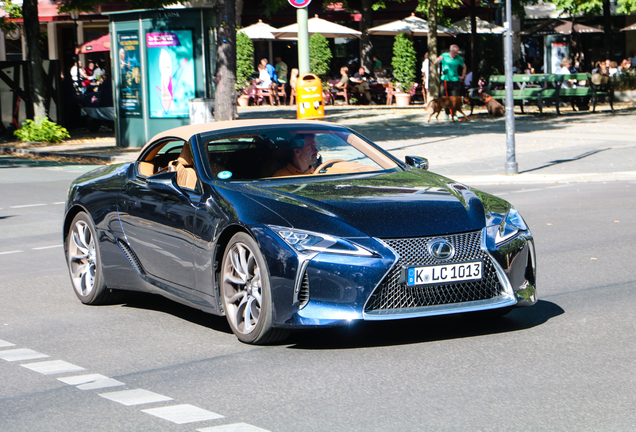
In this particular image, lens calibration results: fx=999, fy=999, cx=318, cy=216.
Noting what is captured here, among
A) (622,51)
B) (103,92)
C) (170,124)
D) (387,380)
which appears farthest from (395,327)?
(622,51)

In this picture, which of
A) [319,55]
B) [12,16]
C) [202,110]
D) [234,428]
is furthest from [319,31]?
[234,428]

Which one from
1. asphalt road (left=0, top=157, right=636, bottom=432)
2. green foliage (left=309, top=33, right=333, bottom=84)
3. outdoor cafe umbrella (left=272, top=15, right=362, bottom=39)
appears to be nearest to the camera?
asphalt road (left=0, top=157, right=636, bottom=432)

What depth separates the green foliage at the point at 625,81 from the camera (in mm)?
32750

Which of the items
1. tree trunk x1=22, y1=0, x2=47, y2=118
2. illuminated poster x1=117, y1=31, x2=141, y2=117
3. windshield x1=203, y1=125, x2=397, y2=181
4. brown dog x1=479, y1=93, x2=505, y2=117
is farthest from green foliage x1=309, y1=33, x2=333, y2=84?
windshield x1=203, y1=125, x2=397, y2=181

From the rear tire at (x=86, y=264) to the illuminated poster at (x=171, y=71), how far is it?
1434 cm

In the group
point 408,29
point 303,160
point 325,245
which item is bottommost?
point 325,245

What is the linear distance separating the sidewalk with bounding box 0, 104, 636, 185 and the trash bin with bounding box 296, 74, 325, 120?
4.84 ft

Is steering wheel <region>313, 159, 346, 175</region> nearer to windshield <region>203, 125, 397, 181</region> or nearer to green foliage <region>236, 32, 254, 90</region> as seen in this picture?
windshield <region>203, 125, 397, 181</region>

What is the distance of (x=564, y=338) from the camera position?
5.99 meters

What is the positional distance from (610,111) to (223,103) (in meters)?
13.1

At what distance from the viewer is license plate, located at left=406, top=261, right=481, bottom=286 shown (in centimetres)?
558

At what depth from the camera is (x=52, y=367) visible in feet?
18.9

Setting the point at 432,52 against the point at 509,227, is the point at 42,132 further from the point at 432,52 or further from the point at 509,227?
the point at 509,227

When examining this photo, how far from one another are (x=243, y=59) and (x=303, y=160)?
99.2 ft
